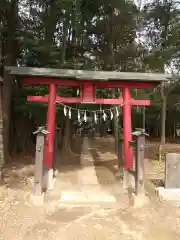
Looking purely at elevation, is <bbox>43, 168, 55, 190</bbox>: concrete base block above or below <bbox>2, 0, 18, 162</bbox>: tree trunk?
below

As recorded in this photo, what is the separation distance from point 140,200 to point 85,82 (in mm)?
3760

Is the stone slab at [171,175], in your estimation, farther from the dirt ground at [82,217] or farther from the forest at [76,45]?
the forest at [76,45]

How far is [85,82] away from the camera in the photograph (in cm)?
648

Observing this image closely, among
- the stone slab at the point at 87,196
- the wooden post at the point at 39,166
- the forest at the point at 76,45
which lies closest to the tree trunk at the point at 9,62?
the forest at the point at 76,45

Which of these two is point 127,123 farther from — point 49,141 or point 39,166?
point 39,166

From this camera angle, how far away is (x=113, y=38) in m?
11.1

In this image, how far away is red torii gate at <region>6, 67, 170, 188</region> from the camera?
20.0ft

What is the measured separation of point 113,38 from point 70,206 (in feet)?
30.1

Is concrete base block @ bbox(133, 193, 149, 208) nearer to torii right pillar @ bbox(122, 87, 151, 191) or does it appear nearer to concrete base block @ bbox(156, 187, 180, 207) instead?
concrete base block @ bbox(156, 187, 180, 207)

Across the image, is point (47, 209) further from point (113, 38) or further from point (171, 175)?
point (113, 38)

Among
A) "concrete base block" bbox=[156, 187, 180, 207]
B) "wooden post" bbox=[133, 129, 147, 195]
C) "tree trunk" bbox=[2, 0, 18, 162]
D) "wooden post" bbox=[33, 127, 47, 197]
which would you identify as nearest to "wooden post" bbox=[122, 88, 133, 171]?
"wooden post" bbox=[133, 129, 147, 195]

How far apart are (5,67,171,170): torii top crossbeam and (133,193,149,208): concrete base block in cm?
130

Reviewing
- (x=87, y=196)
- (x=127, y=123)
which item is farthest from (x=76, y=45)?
(x=87, y=196)

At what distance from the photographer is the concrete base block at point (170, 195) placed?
16.1 ft
